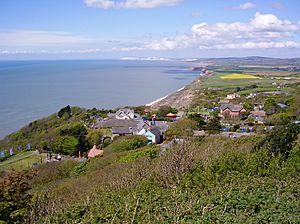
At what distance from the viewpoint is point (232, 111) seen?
2784cm

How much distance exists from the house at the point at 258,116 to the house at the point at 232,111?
970 mm

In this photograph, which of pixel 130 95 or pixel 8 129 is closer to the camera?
pixel 8 129

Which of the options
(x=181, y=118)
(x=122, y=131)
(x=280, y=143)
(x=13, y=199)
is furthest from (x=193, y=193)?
(x=181, y=118)

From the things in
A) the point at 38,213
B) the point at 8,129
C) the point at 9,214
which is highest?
the point at 9,214

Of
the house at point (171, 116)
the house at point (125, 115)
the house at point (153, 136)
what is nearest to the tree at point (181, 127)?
the house at point (153, 136)

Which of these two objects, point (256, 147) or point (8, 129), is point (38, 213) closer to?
point (256, 147)

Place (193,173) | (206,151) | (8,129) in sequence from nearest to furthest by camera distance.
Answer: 1. (193,173)
2. (206,151)
3. (8,129)

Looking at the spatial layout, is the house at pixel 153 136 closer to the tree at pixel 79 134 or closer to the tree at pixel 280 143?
the tree at pixel 79 134

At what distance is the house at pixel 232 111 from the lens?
90.2 feet

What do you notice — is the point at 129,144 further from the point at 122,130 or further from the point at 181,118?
the point at 181,118

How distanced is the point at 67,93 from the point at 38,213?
140 ft

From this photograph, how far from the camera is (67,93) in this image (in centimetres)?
4678

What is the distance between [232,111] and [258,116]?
8.05 feet

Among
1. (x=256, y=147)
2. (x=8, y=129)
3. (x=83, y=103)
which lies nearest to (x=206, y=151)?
(x=256, y=147)
